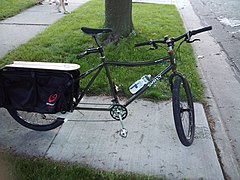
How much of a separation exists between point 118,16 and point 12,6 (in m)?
5.60

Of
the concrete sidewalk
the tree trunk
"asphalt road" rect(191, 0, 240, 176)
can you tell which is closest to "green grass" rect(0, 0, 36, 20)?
the tree trunk

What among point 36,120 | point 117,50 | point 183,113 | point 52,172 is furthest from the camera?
point 117,50

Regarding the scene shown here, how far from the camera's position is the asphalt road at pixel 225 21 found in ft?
20.9

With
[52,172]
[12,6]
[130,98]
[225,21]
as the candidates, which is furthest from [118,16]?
[12,6]

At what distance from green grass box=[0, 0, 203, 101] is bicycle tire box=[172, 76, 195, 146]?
2.57ft

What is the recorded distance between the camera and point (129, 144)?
10.4ft

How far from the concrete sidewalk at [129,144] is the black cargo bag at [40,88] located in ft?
1.33

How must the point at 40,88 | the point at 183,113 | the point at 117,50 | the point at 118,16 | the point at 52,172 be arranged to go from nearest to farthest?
the point at 52,172, the point at 40,88, the point at 183,113, the point at 117,50, the point at 118,16

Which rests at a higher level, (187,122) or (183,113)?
(183,113)

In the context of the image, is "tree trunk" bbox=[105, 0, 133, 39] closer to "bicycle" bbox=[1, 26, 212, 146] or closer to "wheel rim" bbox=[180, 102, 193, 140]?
"bicycle" bbox=[1, 26, 212, 146]

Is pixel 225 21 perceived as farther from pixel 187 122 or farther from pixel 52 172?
pixel 52 172

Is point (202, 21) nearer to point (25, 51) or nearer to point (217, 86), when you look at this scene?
point (217, 86)

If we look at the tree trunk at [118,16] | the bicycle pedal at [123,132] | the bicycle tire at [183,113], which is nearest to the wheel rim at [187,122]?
the bicycle tire at [183,113]

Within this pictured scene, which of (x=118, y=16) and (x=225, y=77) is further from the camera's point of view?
Result: (x=118, y=16)
